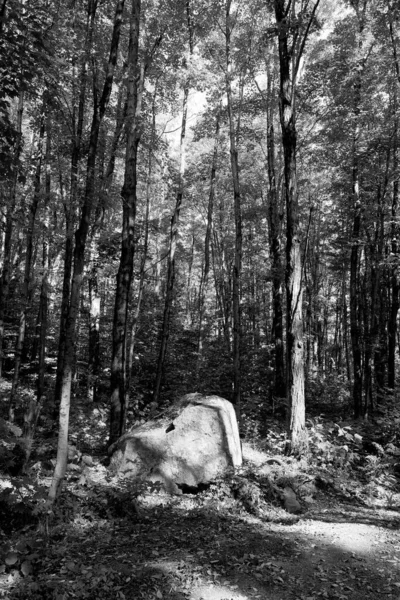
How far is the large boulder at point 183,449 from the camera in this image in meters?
6.14

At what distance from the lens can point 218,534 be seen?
485cm

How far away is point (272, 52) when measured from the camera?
Answer: 14.0 m

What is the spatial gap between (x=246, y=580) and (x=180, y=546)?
916mm

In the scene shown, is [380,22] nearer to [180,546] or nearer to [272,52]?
[272,52]

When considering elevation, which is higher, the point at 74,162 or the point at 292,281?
the point at 74,162

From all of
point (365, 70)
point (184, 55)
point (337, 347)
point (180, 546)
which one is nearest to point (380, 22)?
point (365, 70)

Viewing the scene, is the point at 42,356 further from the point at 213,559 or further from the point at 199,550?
the point at 213,559

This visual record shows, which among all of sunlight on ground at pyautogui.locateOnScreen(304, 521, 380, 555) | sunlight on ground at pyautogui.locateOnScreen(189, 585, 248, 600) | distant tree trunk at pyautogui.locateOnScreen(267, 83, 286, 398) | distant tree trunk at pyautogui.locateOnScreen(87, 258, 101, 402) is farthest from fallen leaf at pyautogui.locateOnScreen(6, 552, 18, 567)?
distant tree trunk at pyautogui.locateOnScreen(87, 258, 101, 402)

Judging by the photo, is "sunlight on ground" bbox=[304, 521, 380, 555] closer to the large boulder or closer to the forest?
the forest

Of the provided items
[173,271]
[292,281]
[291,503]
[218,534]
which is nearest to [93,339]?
[173,271]

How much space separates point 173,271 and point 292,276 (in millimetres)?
6790

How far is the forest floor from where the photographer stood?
3.63 metres

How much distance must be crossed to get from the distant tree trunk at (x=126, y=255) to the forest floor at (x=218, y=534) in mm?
1068

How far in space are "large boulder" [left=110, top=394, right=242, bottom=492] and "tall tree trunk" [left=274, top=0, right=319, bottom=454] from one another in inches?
49.1
